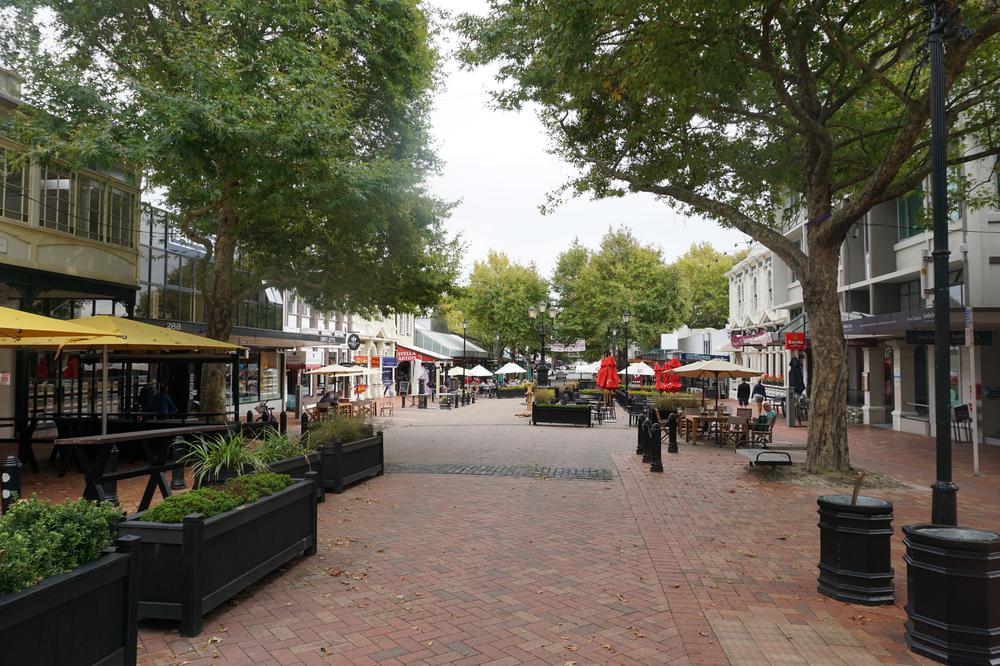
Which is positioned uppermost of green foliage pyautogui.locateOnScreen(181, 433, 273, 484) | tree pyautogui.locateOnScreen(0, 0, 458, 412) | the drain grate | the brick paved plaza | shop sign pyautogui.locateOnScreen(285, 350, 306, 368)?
tree pyautogui.locateOnScreen(0, 0, 458, 412)

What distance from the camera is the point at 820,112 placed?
460 inches

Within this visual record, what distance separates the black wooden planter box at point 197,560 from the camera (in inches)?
183

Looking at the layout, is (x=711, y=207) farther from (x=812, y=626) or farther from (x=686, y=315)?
(x=686, y=315)

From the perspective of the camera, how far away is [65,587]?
131 inches

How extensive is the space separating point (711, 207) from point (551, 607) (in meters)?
9.31

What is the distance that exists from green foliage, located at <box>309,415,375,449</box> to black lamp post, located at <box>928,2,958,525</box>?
7694 mm

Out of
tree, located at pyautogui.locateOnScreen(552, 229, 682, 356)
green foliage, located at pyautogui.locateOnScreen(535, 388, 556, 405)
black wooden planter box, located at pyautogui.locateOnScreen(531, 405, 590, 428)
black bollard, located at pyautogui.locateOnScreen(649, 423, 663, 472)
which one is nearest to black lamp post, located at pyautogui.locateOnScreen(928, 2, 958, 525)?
black bollard, located at pyautogui.locateOnScreen(649, 423, 663, 472)

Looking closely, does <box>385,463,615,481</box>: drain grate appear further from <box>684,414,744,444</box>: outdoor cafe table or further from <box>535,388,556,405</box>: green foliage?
<box>535,388,556,405</box>: green foliage

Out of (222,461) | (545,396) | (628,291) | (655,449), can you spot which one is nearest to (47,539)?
(222,461)

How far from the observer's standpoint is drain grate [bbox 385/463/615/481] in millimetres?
11930

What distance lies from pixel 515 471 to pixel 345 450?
360 cm

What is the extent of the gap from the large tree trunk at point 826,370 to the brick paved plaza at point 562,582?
1.07 metres

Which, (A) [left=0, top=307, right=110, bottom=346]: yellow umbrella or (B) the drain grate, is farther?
(B) the drain grate

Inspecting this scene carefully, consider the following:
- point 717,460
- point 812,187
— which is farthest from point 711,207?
point 717,460
